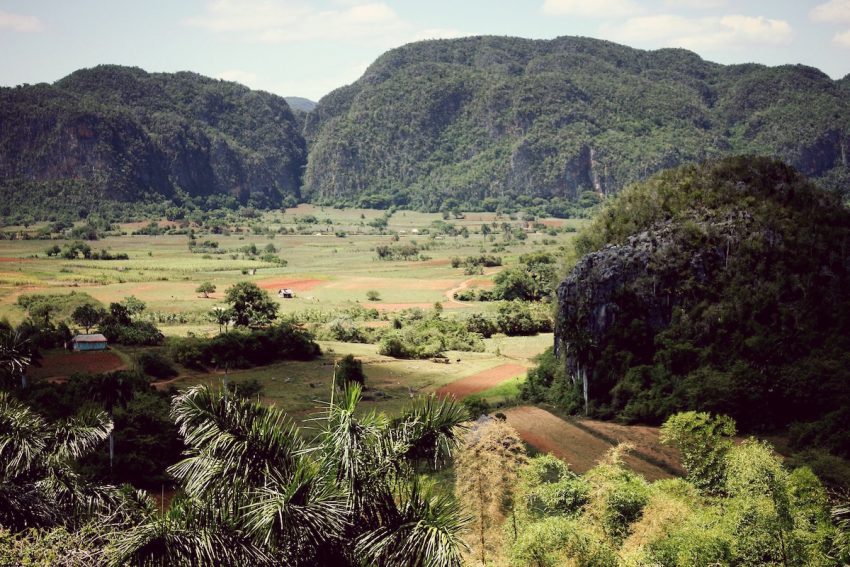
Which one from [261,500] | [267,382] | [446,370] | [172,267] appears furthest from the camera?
[172,267]

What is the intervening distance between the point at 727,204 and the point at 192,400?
143 ft

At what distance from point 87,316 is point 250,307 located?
43.1 feet

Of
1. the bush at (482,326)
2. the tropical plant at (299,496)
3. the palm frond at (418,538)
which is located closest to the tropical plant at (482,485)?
the tropical plant at (299,496)

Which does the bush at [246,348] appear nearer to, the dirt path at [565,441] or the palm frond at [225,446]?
the dirt path at [565,441]

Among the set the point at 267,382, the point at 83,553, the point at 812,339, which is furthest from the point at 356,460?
the point at 267,382

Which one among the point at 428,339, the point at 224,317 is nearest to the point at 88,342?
the point at 224,317

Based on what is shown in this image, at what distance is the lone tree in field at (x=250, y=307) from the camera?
2667 inches

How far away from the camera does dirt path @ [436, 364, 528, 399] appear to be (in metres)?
50.6

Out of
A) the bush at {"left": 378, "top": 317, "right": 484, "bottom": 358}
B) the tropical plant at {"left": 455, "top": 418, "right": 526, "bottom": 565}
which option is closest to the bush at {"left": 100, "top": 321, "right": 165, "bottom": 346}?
the bush at {"left": 378, "top": 317, "right": 484, "bottom": 358}

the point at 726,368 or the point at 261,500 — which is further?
the point at 726,368

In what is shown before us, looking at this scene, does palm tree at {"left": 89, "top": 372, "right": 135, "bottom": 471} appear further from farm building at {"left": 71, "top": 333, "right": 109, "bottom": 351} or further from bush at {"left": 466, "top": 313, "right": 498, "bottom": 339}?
bush at {"left": 466, "top": 313, "right": 498, "bottom": 339}

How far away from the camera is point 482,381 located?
5366 centimetres

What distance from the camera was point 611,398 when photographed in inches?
1726

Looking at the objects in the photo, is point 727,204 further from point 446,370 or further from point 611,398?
point 446,370
